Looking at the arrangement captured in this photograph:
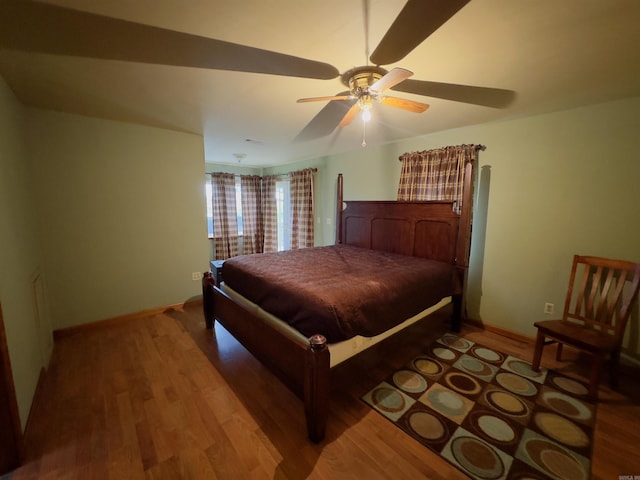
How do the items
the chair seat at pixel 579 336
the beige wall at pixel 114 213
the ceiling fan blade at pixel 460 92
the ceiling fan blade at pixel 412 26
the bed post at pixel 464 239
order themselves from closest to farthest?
the ceiling fan blade at pixel 412 26
the chair seat at pixel 579 336
the ceiling fan blade at pixel 460 92
the beige wall at pixel 114 213
the bed post at pixel 464 239

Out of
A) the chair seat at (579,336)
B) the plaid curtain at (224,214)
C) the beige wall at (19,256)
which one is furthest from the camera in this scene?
the plaid curtain at (224,214)

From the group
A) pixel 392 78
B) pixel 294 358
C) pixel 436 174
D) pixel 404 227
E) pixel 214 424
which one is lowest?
pixel 214 424

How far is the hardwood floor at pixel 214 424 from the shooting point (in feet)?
4.51

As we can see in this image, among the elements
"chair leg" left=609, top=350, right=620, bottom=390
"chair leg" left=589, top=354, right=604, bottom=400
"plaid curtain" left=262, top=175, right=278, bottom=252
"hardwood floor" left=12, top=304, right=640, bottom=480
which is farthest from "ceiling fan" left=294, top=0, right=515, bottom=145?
"plaid curtain" left=262, top=175, right=278, bottom=252

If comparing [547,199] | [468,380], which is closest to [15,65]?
[468,380]

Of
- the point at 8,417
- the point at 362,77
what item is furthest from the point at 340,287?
the point at 8,417

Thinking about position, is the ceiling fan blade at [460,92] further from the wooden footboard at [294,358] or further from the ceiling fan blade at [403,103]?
the wooden footboard at [294,358]

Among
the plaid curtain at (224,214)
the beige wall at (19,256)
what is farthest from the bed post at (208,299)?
the plaid curtain at (224,214)

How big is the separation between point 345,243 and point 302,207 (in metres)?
1.56

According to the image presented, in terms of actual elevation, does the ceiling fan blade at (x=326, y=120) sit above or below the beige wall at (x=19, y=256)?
above

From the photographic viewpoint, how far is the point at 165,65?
164 centimetres

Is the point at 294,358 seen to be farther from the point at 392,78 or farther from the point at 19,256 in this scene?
the point at 19,256

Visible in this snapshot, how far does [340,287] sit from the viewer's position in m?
1.91

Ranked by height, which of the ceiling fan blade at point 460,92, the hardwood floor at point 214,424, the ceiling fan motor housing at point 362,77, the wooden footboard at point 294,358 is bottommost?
the hardwood floor at point 214,424
